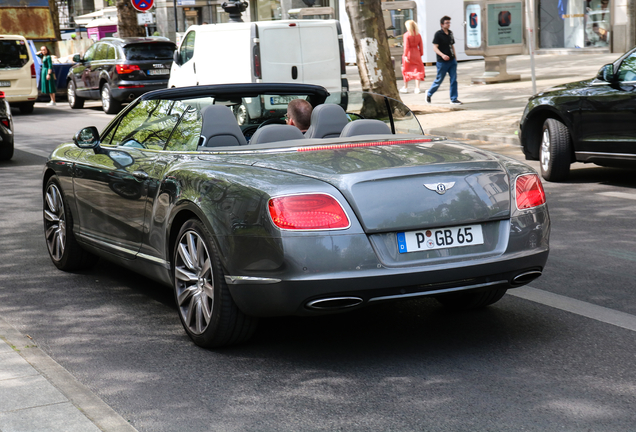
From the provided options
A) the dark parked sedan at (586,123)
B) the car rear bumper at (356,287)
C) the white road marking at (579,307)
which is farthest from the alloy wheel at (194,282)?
the dark parked sedan at (586,123)

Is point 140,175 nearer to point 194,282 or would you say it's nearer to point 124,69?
point 194,282

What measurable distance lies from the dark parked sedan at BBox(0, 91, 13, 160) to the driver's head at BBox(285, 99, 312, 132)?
9106 mm

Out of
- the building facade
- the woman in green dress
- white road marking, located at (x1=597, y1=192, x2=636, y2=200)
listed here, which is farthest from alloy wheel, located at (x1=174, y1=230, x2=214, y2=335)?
the building facade

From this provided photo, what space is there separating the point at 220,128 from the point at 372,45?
1369 cm

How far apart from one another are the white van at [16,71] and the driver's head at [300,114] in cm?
1952

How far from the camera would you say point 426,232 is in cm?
436

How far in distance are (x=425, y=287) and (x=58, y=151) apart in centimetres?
369

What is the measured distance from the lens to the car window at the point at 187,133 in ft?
17.4

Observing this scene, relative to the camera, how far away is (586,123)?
991 centimetres

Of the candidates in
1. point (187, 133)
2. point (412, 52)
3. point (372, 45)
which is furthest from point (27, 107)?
point (187, 133)

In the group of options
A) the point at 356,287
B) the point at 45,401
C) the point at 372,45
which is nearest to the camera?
the point at 45,401

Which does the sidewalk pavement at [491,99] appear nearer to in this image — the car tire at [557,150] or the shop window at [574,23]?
the shop window at [574,23]

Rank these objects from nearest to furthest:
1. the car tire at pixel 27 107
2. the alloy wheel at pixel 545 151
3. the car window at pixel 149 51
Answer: the alloy wheel at pixel 545 151 → the car window at pixel 149 51 → the car tire at pixel 27 107

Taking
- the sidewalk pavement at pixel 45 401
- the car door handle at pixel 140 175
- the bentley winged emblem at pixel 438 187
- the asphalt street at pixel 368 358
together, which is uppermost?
the car door handle at pixel 140 175
